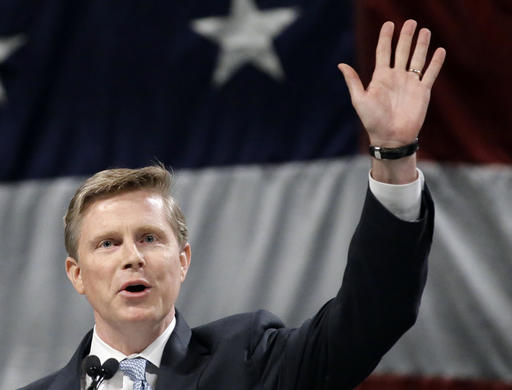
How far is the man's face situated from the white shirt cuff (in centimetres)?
50

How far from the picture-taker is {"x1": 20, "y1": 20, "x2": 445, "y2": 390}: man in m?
1.50

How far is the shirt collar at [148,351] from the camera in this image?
1.79 metres

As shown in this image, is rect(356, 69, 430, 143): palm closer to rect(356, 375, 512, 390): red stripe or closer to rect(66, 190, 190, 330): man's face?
rect(66, 190, 190, 330): man's face

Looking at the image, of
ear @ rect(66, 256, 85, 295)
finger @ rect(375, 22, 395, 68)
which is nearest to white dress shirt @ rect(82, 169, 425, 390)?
ear @ rect(66, 256, 85, 295)

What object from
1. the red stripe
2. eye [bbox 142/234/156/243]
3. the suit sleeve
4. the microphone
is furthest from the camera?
the red stripe

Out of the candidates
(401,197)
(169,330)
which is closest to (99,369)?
(169,330)

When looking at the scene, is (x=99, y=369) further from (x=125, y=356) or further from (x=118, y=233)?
(x=118, y=233)

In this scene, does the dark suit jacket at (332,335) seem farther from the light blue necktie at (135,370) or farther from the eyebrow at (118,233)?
the eyebrow at (118,233)

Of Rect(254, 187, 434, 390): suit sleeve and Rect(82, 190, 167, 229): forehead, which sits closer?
Rect(254, 187, 434, 390): suit sleeve

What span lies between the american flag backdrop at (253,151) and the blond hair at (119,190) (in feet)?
3.80

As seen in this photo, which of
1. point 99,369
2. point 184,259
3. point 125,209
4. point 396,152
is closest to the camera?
point 396,152

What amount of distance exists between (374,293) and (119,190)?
620mm

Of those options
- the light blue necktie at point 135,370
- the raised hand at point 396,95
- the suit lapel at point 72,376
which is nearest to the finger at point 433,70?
the raised hand at point 396,95

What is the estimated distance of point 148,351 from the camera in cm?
180
